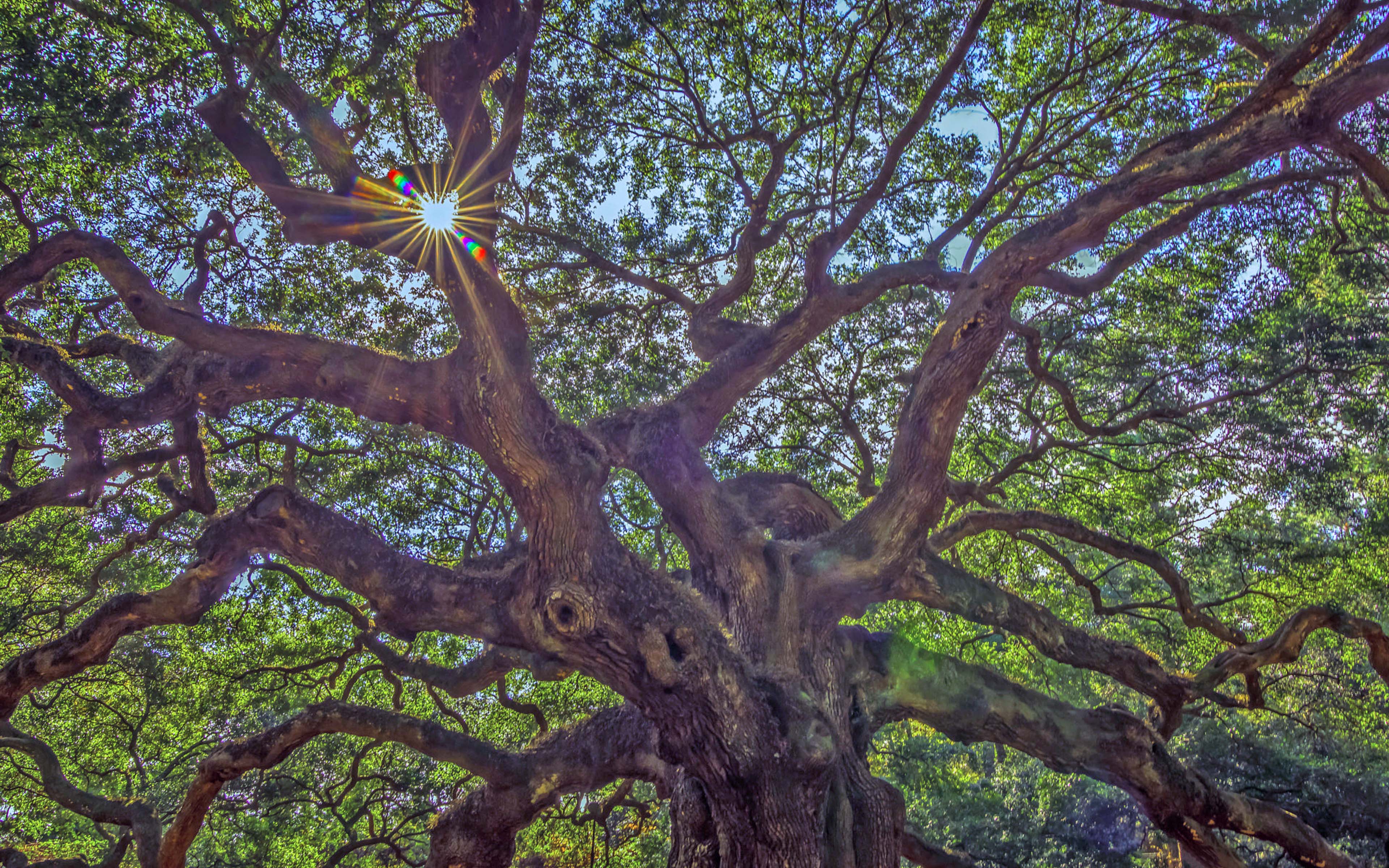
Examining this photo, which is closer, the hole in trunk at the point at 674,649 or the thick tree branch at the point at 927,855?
the hole in trunk at the point at 674,649

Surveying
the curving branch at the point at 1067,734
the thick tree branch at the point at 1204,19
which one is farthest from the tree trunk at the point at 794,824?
the thick tree branch at the point at 1204,19

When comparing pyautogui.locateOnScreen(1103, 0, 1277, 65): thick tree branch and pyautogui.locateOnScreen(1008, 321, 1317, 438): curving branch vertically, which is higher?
pyautogui.locateOnScreen(1103, 0, 1277, 65): thick tree branch

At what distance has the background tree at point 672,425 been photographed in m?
4.48

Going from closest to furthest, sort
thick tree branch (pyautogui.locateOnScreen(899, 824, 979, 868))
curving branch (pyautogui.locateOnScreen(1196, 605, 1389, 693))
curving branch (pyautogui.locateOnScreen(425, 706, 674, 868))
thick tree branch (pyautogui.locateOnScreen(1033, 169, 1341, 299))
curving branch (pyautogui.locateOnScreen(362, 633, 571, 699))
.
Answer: curving branch (pyautogui.locateOnScreen(425, 706, 674, 868)) → thick tree branch (pyautogui.locateOnScreen(1033, 169, 1341, 299)) → curving branch (pyautogui.locateOnScreen(1196, 605, 1389, 693)) → thick tree branch (pyautogui.locateOnScreen(899, 824, 979, 868)) → curving branch (pyautogui.locateOnScreen(362, 633, 571, 699))

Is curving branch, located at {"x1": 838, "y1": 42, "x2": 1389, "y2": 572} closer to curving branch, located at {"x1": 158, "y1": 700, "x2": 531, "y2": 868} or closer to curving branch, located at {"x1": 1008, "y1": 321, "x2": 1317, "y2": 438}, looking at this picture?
curving branch, located at {"x1": 1008, "y1": 321, "x2": 1317, "y2": 438}

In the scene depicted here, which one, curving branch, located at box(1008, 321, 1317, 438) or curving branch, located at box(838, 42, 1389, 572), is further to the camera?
curving branch, located at box(1008, 321, 1317, 438)

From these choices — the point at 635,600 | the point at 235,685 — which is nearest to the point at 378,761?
the point at 235,685

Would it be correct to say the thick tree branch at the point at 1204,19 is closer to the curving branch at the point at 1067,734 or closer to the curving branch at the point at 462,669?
the curving branch at the point at 1067,734

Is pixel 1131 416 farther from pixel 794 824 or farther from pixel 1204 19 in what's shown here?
pixel 794 824

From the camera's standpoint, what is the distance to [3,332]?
19.5 feet

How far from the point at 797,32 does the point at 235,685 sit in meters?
9.36

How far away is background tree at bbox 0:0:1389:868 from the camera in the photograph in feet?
14.7

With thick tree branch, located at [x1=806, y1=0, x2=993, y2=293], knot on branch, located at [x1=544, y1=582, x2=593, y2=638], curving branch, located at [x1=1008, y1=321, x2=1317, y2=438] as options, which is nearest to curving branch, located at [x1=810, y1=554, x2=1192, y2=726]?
curving branch, located at [x1=1008, y1=321, x2=1317, y2=438]

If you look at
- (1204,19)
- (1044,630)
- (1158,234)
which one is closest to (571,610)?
(1044,630)
